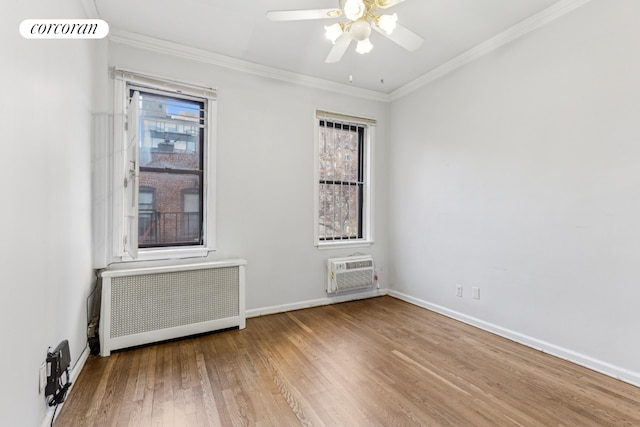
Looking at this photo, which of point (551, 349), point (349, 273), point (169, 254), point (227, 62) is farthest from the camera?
point (349, 273)

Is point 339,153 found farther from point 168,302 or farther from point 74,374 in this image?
point 74,374

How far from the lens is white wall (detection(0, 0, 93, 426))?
1.17 m

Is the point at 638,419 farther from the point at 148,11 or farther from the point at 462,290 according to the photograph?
the point at 148,11

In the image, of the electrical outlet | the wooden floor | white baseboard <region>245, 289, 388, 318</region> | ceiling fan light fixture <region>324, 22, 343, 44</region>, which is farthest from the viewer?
white baseboard <region>245, 289, 388, 318</region>

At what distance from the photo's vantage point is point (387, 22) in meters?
1.77

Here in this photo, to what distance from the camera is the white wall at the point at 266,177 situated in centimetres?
312

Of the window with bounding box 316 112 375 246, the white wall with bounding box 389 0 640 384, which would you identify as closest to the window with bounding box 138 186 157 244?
the window with bounding box 316 112 375 246

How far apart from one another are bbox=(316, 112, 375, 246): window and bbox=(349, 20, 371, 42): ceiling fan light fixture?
72.7 inches

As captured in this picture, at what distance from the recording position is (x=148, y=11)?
2.42 m

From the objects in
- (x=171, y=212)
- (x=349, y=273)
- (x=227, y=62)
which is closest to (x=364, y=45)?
(x=227, y=62)

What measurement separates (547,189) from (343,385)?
7.61 feet

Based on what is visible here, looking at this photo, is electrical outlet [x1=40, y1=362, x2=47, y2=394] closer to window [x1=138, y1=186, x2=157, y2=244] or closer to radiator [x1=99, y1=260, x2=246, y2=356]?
radiator [x1=99, y1=260, x2=246, y2=356]

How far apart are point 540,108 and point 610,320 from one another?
1.76m

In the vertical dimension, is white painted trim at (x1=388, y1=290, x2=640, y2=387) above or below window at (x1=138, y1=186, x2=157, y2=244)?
Answer: below
